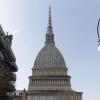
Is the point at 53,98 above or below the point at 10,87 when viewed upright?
above

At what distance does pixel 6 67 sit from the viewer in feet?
247

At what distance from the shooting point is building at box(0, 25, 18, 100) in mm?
62812

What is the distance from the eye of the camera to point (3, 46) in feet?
228

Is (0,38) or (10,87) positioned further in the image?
(10,87)

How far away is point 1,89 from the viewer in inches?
2461

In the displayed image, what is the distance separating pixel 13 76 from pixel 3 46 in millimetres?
10182

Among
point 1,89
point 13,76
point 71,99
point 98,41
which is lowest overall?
point 98,41

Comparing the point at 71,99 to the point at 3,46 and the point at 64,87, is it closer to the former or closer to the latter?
the point at 64,87

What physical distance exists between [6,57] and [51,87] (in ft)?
408

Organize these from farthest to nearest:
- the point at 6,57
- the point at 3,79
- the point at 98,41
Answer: the point at 6,57
the point at 3,79
the point at 98,41

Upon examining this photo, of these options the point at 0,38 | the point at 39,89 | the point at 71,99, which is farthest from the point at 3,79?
the point at 39,89

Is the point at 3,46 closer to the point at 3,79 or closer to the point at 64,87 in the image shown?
the point at 3,79

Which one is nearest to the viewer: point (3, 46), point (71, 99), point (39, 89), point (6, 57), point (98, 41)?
point (98, 41)

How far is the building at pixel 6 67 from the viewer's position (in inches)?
2473
